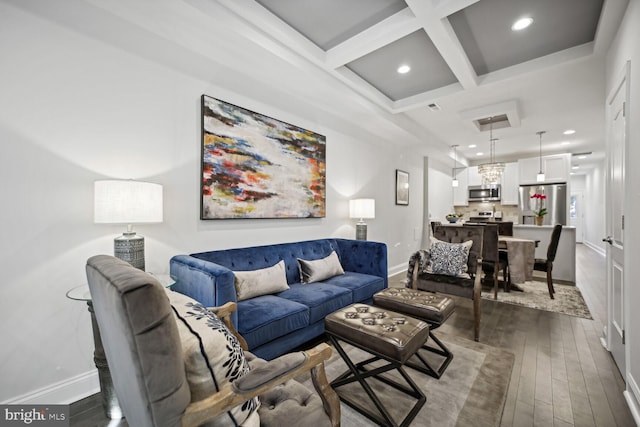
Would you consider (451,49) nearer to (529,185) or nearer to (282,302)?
(282,302)

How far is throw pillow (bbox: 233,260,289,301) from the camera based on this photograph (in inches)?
87.2

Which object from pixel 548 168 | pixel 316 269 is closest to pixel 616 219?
pixel 316 269

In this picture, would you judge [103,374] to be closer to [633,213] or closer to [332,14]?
[332,14]

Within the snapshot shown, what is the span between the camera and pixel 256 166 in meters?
2.77

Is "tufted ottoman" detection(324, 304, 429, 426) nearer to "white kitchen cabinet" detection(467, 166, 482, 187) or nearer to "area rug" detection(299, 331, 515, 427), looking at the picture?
"area rug" detection(299, 331, 515, 427)

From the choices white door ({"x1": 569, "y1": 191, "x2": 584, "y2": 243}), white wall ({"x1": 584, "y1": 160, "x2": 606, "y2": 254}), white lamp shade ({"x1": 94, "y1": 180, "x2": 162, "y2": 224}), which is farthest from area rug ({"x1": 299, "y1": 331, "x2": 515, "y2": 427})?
white door ({"x1": 569, "y1": 191, "x2": 584, "y2": 243})

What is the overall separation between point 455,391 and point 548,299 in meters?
2.87

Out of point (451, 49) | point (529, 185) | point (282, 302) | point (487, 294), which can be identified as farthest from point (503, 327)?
point (529, 185)

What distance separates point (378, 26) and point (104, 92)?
86.7 inches

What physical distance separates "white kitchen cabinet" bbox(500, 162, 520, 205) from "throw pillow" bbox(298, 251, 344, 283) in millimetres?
6239

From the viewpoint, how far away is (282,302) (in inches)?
86.0

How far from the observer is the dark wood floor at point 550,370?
62.4 inches

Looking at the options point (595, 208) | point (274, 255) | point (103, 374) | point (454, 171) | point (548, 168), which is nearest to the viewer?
point (103, 374)

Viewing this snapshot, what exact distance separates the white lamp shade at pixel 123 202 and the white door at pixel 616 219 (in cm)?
331
